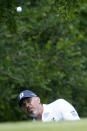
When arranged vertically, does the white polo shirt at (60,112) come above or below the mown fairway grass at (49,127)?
above

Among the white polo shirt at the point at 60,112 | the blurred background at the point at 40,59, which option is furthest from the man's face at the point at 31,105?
the blurred background at the point at 40,59

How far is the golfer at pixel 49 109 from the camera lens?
19.6ft

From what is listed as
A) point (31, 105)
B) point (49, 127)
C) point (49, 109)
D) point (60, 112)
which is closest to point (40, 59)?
point (31, 105)

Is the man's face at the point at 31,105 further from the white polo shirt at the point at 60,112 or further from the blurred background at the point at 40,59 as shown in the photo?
the blurred background at the point at 40,59

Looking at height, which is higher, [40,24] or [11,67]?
[40,24]

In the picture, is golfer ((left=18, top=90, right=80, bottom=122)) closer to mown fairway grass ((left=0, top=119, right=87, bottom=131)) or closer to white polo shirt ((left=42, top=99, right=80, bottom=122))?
white polo shirt ((left=42, top=99, right=80, bottom=122))

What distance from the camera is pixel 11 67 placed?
12.3m

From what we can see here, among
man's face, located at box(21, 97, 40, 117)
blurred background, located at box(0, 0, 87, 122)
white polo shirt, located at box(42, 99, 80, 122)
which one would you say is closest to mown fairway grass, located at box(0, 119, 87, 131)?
white polo shirt, located at box(42, 99, 80, 122)

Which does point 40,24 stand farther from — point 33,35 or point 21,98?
point 21,98

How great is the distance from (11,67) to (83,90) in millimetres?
3666

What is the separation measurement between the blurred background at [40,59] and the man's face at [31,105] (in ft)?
15.7

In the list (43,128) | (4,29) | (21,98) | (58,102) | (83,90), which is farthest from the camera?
(83,90)

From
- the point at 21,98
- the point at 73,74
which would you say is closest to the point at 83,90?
the point at 73,74

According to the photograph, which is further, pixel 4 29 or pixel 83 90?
pixel 83 90
